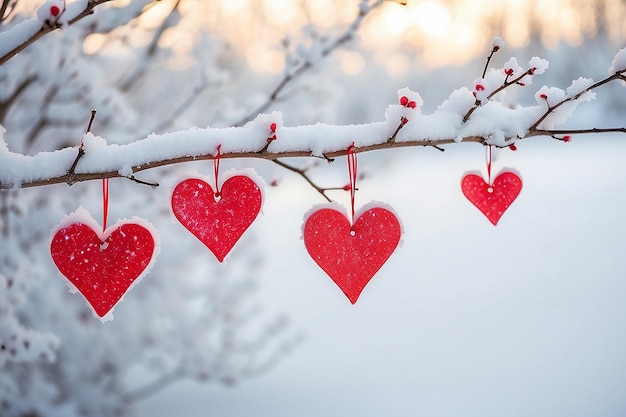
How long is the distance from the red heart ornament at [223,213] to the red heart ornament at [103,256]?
0.36 feet

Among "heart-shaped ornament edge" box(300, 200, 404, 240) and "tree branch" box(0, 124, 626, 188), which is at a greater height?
"tree branch" box(0, 124, 626, 188)

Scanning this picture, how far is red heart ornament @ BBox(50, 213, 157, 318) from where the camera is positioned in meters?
1.29

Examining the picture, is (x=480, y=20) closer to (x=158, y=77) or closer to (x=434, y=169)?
(x=434, y=169)

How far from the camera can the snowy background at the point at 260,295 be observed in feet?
10.5

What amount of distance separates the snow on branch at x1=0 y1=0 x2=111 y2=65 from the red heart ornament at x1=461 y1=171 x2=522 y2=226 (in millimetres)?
985

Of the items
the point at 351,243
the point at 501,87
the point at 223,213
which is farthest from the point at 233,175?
the point at 501,87

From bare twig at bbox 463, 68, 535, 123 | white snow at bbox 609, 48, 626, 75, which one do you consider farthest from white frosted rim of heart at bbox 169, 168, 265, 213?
white snow at bbox 609, 48, 626, 75

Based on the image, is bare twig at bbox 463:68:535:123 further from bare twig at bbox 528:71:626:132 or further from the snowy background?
the snowy background

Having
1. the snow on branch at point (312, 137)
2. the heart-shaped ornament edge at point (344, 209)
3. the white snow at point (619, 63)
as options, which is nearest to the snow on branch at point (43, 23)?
the snow on branch at point (312, 137)

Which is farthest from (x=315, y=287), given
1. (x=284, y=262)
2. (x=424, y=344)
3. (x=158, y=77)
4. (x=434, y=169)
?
(x=434, y=169)

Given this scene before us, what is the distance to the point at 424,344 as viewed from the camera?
568cm

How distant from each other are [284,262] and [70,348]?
14.8ft

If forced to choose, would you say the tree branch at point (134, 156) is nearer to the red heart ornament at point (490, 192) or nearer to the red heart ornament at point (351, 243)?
the red heart ornament at point (351, 243)

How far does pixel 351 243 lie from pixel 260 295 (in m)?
5.69
